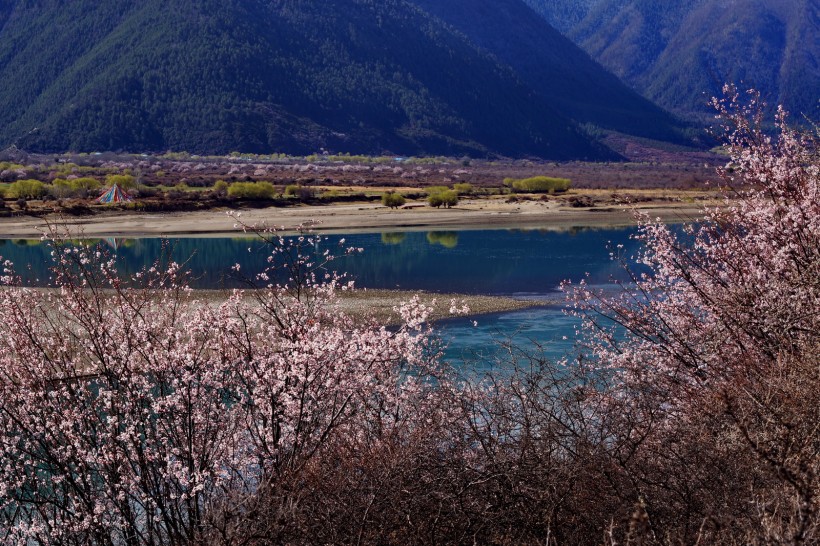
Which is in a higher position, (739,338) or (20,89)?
(20,89)

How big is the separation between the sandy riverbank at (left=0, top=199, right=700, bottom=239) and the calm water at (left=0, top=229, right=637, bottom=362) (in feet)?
8.24

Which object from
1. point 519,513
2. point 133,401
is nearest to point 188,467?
point 133,401

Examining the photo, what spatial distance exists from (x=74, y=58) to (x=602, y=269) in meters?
177

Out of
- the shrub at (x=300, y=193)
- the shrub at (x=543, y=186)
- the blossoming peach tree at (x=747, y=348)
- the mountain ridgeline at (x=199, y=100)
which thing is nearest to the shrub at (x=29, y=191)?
the shrub at (x=300, y=193)

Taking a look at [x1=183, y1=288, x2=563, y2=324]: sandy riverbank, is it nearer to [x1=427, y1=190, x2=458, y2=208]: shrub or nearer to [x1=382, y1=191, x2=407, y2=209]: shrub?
[x1=382, y1=191, x2=407, y2=209]: shrub

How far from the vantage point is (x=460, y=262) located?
4222 centimetres

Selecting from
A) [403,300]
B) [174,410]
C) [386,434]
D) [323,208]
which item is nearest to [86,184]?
[323,208]

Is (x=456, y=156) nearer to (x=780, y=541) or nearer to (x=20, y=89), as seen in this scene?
(x=20, y=89)

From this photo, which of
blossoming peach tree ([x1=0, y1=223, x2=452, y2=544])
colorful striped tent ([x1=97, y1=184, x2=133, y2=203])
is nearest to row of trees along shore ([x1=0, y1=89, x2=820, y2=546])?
blossoming peach tree ([x1=0, y1=223, x2=452, y2=544])

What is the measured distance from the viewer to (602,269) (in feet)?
126

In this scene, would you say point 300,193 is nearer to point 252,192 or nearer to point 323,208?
point 252,192

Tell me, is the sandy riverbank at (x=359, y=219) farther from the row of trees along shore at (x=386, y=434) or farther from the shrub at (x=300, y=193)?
the row of trees along shore at (x=386, y=434)

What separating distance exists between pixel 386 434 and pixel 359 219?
166ft

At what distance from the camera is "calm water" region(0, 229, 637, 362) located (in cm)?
2661
